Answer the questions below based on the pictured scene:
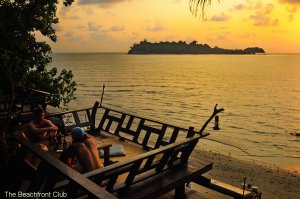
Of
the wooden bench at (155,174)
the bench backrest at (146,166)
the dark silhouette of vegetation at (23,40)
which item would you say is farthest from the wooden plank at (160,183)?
the dark silhouette of vegetation at (23,40)

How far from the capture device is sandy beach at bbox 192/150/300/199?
1756cm

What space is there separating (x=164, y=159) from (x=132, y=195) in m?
1.33

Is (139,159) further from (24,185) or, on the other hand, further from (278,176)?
(278,176)

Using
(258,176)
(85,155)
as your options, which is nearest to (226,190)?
(85,155)

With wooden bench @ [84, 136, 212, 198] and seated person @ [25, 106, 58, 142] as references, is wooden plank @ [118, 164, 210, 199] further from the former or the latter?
seated person @ [25, 106, 58, 142]

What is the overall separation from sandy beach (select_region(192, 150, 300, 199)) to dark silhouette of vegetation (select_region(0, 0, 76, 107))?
10.5 m

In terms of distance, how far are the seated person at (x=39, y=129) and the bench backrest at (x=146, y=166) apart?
8.31 feet

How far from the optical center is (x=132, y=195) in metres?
6.39

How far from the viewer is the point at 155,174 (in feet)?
24.4

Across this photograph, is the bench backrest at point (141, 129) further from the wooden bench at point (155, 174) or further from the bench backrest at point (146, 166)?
the wooden bench at point (155, 174)

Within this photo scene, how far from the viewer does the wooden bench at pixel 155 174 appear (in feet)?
20.3

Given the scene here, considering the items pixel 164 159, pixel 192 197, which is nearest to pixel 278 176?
pixel 192 197

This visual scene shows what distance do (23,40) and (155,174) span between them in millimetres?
11387

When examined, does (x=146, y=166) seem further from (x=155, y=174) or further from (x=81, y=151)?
(x=81, y=151)
